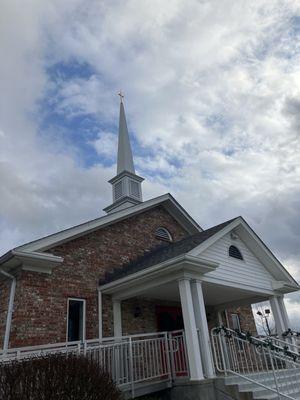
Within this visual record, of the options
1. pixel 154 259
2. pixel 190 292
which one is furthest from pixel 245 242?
pixel 190 292

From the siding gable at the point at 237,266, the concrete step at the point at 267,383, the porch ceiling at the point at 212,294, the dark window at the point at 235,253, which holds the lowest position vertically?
the concrete step at the point at 267,383

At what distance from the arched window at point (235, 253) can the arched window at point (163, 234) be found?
12.0 ft

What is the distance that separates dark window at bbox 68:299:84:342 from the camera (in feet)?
32.2

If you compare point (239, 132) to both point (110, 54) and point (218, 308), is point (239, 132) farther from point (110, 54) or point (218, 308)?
point (218, 308)

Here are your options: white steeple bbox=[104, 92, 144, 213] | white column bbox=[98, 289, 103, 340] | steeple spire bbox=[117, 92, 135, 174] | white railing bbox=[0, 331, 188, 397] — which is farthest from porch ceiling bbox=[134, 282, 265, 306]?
steeple spire bbox=[117, 92, 135, 174]

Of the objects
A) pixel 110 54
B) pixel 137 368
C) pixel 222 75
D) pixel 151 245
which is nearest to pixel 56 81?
pixel 110 54

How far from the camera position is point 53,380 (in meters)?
5.12

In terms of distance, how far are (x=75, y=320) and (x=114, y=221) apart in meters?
3.66

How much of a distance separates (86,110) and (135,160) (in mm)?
8194

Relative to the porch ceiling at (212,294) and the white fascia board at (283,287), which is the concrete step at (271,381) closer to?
the porch ceiling at (212,294)

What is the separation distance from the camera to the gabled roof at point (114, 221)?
9727 mm

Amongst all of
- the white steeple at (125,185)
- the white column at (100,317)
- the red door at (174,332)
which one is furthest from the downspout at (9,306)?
the white steeple at (125,185)

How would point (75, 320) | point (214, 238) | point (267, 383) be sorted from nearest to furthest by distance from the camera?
point (267, 383) < point (75, 320) < point (214, 238)

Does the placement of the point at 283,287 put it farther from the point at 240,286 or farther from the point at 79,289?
the point at 79,289
